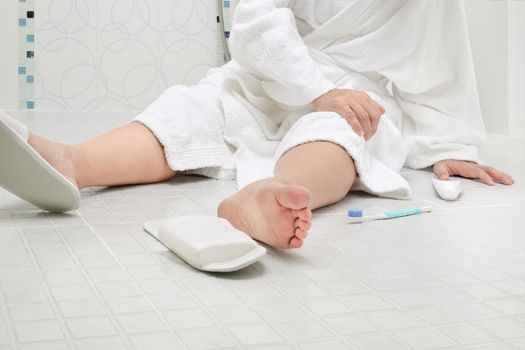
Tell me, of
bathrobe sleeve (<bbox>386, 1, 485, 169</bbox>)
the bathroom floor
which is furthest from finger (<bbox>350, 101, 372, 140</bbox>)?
bathrobe sleeve (<bbox>386, 1, 485, 169</bbox>)

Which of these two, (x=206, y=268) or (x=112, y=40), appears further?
(x=112, y=40)

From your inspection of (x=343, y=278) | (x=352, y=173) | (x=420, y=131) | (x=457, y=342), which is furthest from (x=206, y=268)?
(x=420, y=131)

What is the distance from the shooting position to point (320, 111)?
1311mm

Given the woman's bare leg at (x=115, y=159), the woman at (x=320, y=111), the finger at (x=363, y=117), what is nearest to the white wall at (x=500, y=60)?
the woman at (x=320, y=111)

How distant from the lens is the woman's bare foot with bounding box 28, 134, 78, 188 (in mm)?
1160

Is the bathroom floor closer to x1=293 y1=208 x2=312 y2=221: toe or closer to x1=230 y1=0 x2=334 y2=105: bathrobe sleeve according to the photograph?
x1=293 y1=208 x2=312 y2=221: toe

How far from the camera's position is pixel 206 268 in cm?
88

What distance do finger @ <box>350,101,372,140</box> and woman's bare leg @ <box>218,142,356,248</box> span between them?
0.07 m

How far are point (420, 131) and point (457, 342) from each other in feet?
3.03

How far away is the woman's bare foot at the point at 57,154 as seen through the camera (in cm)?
116

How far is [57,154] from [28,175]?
145 mm

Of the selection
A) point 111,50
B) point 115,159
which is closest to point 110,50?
point 111,50

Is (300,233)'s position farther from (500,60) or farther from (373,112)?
(500,60)

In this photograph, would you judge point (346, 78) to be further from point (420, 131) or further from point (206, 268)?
point (206, 268)
